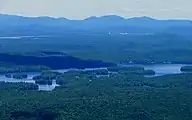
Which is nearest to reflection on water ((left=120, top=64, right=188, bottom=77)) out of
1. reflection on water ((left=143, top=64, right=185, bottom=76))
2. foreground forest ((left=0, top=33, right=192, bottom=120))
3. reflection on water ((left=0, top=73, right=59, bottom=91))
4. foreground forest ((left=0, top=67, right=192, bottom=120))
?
reflection on water ((left=143, top=64, right=185, bottom=76))

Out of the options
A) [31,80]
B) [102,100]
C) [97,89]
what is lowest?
[102,100]

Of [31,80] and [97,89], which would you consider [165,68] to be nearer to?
[31,80]

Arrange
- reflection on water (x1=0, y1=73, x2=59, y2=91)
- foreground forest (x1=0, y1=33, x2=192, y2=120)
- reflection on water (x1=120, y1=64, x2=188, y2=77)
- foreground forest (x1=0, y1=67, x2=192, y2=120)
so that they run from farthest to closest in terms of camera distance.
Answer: reflection on water (x1=120, y1=64, x2=188, y2=77) → reflection on water (x1=0, y1=73, x2=59, y2=91) → foreground forest (x1=0, y1=33, x2=192, y2=120) → foreground forest (x1=0, y1=67, x2=192, y2=120)

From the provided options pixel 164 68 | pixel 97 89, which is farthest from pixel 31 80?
pixel 164 68

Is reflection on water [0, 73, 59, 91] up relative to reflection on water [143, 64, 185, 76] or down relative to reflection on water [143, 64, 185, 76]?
down

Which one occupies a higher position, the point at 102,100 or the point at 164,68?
A: the point at 164,68

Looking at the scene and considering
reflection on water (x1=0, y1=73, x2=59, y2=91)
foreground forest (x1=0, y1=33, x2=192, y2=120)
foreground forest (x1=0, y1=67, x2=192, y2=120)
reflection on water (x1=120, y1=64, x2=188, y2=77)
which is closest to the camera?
foreground forest (x1=0, y1=67, x2=192, y2=120)

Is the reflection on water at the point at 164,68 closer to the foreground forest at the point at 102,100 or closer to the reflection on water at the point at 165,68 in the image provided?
the reflection on water at the point at 165,68

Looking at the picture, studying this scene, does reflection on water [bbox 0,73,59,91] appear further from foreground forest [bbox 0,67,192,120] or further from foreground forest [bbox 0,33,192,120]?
foreground forest [bbox 0,67,192,120]

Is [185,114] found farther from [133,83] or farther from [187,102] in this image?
[133,83]

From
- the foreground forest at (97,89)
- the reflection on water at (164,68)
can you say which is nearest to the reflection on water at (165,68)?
the reflection on water at (164,68)

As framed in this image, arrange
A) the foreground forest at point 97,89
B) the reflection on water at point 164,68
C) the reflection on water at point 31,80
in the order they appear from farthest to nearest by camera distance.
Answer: the reflection on water at point 164,68
the reflection on water at point 31,80
the foreground forest at point 97,89
